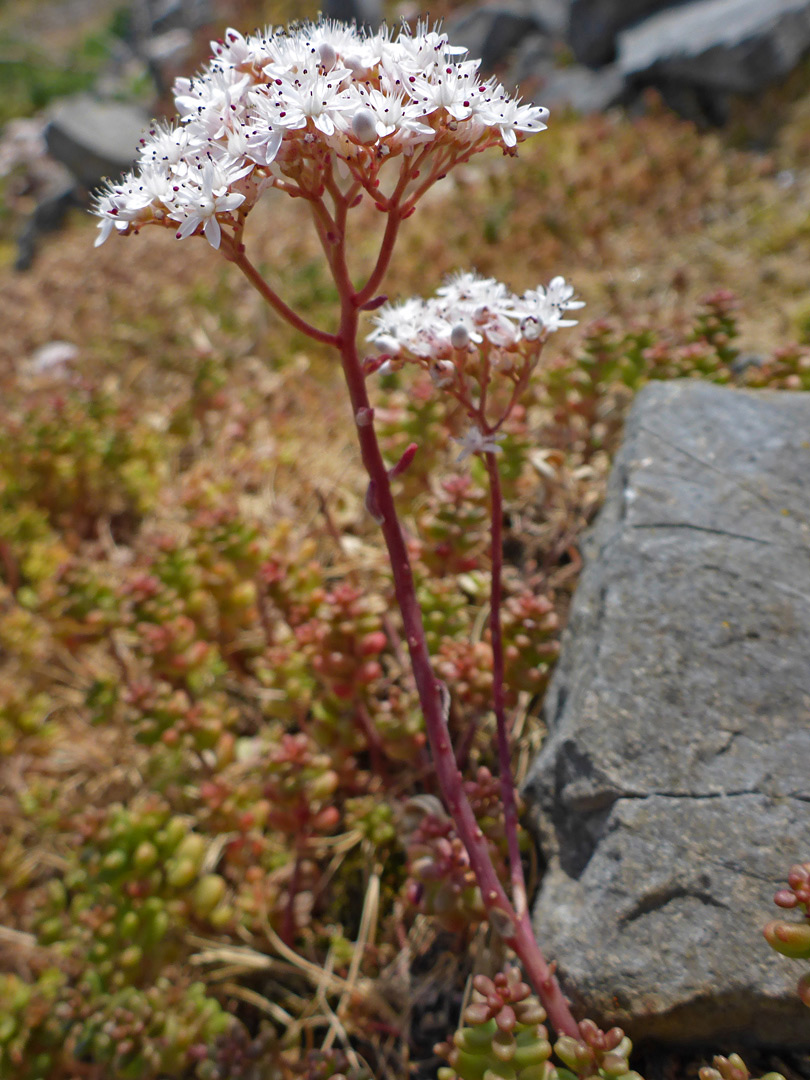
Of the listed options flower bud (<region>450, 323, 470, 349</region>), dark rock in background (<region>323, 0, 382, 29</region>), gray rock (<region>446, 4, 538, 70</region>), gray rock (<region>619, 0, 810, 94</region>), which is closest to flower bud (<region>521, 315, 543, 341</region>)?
flower bud (<region>450, 323, 470, 349</region>)

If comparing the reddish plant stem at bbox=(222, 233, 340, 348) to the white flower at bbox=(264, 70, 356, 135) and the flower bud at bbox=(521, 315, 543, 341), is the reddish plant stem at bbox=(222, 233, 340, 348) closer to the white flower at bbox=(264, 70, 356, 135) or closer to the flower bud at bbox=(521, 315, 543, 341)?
the white flower at bbox=(264, 70, 356, 135)

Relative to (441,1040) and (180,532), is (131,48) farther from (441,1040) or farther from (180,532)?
(441,1040)

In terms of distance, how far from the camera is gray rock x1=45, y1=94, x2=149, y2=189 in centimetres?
932

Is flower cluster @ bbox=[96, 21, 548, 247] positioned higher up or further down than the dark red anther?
higher up

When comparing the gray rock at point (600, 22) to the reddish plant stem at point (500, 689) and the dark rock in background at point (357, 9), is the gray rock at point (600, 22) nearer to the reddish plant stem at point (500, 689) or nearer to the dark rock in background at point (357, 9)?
the dark rock in background at point (357, 9)

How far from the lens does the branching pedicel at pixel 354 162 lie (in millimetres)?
1215

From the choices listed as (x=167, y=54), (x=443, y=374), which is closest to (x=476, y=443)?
(x=443, y=374)

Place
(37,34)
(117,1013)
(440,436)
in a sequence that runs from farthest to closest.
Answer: (37,34), (440,436), (117,1013)

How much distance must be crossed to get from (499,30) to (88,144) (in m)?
5.39

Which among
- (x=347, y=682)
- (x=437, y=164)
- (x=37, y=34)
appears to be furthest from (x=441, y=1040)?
(x=37, y=34)

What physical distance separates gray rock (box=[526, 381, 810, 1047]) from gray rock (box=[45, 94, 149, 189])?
9373 millimetres

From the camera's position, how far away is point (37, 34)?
911 inches

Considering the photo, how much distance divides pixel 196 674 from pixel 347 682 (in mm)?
761

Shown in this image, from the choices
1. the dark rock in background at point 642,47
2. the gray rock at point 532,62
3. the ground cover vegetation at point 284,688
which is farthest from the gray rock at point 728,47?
the ground cover vegetation at point 284,688
